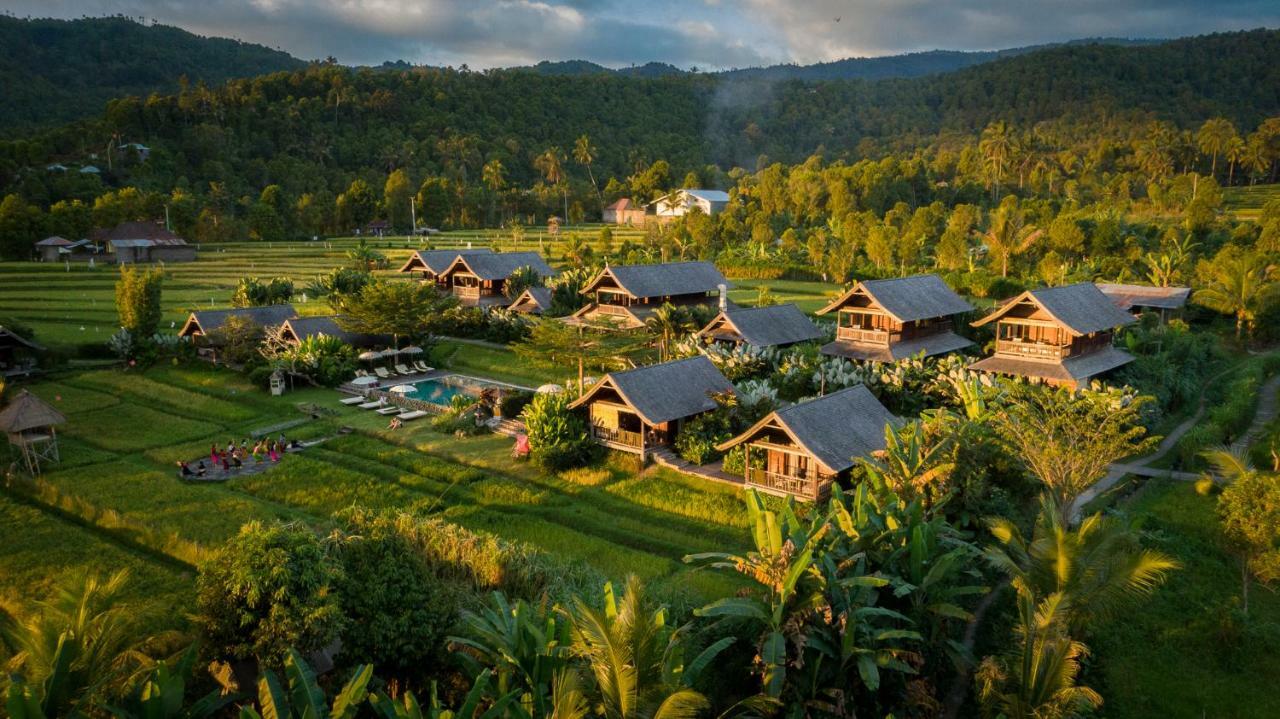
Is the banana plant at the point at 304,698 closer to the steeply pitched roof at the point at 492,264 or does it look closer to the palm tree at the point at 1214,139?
the steeply pitched roof at the point at 492,264

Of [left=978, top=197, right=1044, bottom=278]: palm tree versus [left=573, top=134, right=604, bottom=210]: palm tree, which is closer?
[left=978, top=197, right=1044, bottom=278]: palm tree

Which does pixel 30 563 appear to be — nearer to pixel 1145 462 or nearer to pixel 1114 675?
pixel 1114 675

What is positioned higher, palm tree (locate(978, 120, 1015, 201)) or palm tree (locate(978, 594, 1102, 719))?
palm tree (locate(978, 120, 1015, 201))

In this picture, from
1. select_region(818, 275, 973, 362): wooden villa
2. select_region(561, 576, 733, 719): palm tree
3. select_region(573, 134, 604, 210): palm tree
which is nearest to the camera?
select_region(561, 576, 733, 719): palm tree

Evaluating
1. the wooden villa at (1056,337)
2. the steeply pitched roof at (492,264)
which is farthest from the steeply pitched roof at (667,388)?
the steeply pitched roof at (492,264)

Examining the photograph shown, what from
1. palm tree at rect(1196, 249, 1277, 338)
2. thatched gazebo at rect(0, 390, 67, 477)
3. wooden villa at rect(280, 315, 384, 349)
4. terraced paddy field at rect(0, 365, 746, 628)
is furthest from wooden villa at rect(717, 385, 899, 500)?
palm tree at rect(1196, 249, 1277, 338)

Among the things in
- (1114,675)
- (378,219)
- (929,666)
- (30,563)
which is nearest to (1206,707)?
(1114,675)

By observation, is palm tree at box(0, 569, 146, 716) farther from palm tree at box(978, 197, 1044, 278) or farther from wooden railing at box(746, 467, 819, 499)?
palm tree at box(978, 197, 1044, 278)
